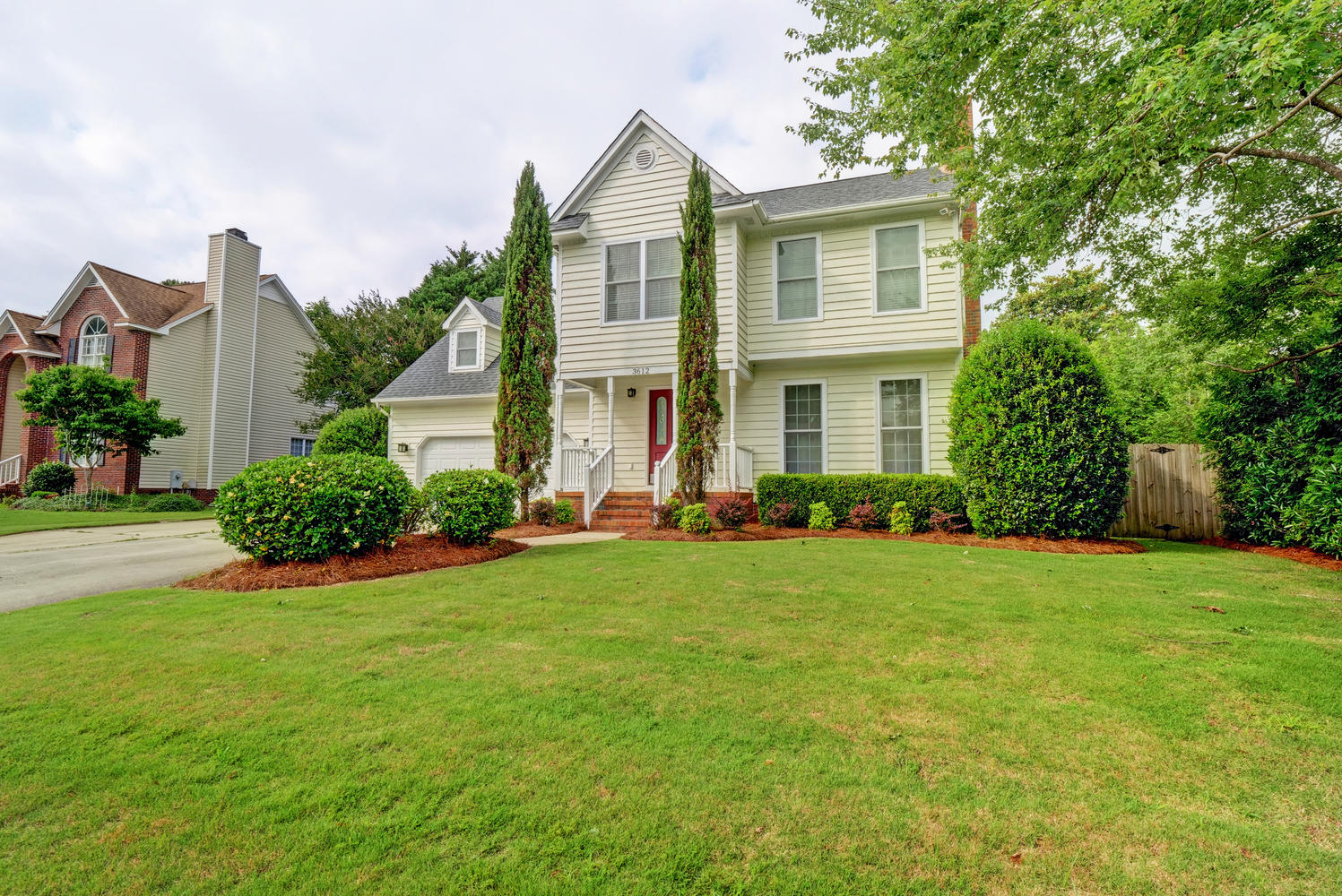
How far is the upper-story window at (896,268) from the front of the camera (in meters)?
11.5

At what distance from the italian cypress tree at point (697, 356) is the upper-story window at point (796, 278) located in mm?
2146

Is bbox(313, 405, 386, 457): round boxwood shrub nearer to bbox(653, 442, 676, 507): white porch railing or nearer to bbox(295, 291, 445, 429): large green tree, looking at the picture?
bbox(295, 291, 445, 429): large green tree

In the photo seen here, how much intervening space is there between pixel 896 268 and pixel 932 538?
5572mm

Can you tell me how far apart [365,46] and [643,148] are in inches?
211

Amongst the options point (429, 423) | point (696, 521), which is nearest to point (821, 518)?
point (696, 521)

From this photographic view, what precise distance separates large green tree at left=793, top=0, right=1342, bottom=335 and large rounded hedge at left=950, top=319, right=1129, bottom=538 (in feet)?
4.29

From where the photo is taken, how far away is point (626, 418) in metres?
13.3

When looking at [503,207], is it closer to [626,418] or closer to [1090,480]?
[626,418]

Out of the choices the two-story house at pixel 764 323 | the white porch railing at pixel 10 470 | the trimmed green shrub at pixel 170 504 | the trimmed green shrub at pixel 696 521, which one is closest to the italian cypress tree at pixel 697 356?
the trimmed green shrub at pixel 696 521

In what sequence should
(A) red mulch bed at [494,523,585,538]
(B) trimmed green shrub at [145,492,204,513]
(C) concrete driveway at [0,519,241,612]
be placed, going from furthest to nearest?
(B) trimmed green shrub at [145,492,204,513], (A) red mulch bed at [494,523,585,538], (C) concrete driveway at [0,519,241,612]

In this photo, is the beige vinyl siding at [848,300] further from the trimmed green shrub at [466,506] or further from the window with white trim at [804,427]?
the trimmed green shrub at [466,506]

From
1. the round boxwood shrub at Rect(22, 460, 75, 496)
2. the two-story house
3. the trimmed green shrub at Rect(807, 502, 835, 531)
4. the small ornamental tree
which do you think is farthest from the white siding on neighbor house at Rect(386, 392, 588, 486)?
the round boxwood shrub at Rect(22, 460, 75, 496)

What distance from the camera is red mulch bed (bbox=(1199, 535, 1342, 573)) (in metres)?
6.91

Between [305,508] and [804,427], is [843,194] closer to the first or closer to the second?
[804,427]
